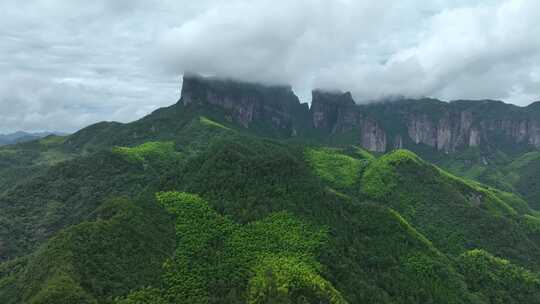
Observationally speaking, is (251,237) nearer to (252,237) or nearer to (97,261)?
(252,237)

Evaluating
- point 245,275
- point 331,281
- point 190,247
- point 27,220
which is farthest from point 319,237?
point 27,220

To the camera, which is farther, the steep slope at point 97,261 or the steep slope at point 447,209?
the steep slope at point 447,209

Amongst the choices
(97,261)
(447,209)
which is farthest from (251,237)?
(447,209)

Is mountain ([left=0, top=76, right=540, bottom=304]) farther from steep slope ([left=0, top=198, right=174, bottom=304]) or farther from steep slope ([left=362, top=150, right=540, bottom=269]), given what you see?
steep slope ([left=362, top=150, right=540, bottom=269])

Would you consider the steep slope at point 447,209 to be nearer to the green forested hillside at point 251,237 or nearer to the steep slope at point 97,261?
the green forested hillside at point 251,237

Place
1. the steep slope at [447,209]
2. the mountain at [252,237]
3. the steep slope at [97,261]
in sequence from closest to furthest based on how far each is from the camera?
the steep slope at [97,261], the mountain at [252,237], the steep slope at [447,209]

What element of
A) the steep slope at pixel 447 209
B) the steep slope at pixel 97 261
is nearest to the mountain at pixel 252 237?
the steep slope at pixel 97 261

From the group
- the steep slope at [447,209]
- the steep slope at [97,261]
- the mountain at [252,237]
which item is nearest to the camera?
the steep slope at [97,261]

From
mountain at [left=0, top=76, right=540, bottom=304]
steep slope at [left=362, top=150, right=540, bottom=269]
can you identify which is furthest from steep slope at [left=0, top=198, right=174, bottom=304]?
steep slope at [left=362, top=150, right=540, bottom=269]
